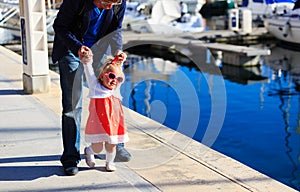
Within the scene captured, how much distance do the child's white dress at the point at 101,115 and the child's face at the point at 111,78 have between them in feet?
0.16

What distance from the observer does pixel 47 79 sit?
8047mm

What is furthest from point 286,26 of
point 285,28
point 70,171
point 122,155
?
point 70,171

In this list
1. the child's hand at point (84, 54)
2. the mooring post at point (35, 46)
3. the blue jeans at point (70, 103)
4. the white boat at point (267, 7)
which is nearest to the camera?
the child's hand at point (84, 54)

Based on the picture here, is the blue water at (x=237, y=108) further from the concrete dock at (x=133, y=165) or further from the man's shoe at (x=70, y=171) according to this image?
the man's shoe at (x=70, y=171)

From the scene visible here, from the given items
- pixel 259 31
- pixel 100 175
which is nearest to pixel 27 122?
pixel 100 175

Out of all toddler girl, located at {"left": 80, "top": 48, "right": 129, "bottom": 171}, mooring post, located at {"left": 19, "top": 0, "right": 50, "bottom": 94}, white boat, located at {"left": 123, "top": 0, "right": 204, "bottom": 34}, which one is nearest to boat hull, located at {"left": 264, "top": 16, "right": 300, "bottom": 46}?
white boat, located at {"left": 123, "top": 0, "right": 204, "bottom": 34}

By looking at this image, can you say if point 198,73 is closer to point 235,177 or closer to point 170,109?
point 170,109

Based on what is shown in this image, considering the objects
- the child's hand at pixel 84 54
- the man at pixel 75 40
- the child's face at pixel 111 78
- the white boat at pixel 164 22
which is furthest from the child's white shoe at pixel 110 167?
the white boat at pixel 164 22

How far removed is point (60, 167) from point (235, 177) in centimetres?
162

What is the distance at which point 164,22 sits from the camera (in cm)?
2594

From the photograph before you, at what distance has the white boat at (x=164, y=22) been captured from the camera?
80.9 ft

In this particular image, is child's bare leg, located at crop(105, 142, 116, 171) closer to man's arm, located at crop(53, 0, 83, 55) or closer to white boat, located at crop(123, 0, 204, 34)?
man's arm, located at crop(53, 0, 83, 55)

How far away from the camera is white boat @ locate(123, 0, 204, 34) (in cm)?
2465

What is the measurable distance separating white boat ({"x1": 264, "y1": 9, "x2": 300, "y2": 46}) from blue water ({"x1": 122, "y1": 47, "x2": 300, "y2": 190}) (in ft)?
15.2
